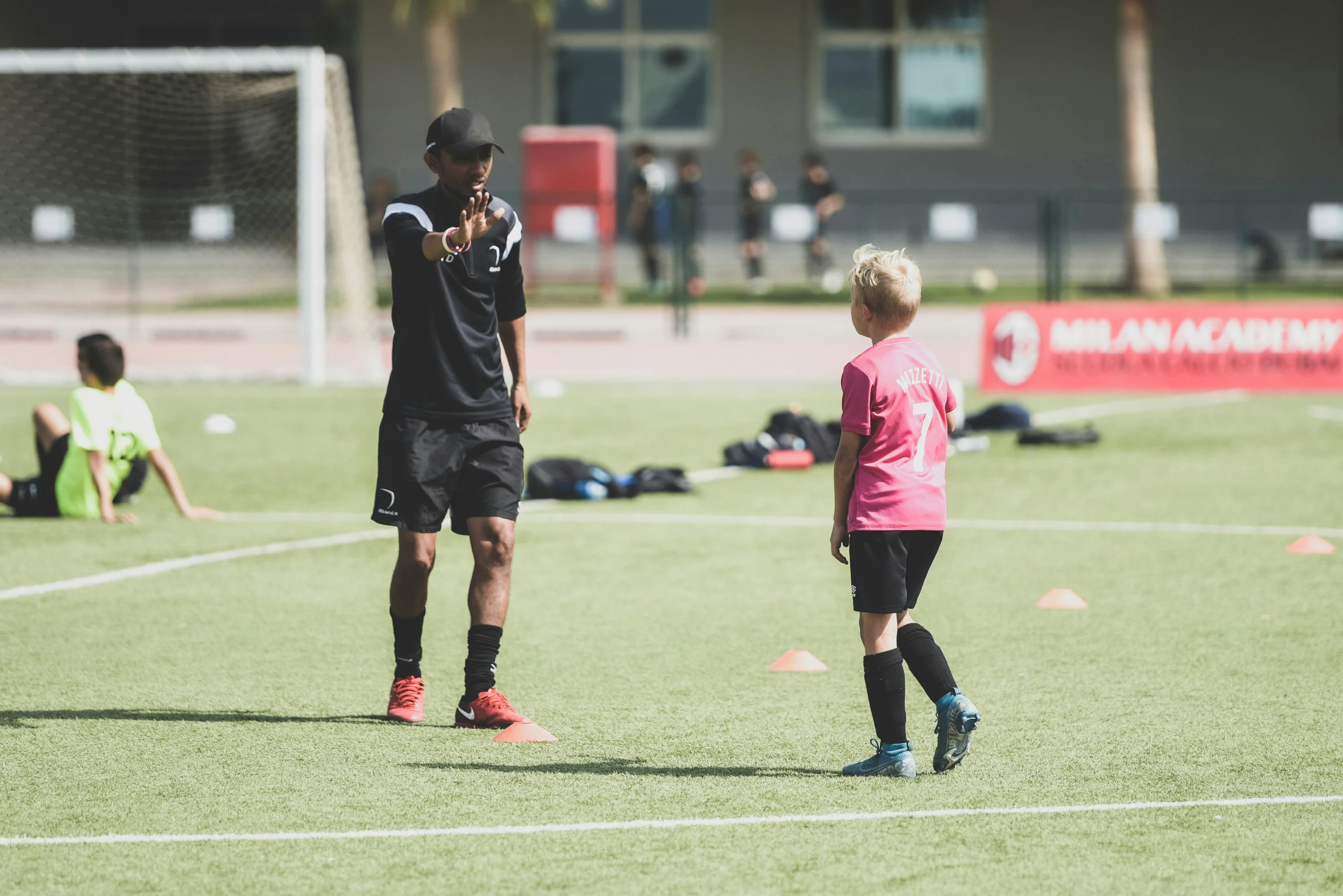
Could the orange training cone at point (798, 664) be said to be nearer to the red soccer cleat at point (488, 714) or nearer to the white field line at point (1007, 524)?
the red soccer cleat at point (488, 714)

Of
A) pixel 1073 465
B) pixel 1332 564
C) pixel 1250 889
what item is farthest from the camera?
pixel 1073 465

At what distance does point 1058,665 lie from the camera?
22.5 feet

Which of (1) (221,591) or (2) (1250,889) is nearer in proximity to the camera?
(2) (1250,889)

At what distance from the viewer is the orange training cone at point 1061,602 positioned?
7992 millimetres

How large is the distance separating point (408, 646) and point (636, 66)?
27002 mm

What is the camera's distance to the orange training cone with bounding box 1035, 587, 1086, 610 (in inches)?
315

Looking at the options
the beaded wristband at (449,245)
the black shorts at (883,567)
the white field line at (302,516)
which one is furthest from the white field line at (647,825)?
the white field line at (302,516)

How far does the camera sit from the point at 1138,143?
27.5 meters

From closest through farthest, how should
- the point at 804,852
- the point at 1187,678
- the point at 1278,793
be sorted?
1. the point at 804,852
2. the point at 1278,793
3. the point at 1187,678

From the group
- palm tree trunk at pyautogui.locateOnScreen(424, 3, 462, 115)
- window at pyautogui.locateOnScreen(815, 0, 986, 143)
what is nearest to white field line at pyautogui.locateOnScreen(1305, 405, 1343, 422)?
palm tree trunk at pyautogui.locateOnScreen(424, 3, 462, 115)

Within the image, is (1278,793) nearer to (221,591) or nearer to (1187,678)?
(1187,678)

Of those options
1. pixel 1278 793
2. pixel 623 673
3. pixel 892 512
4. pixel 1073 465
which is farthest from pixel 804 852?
pixel 1073 465

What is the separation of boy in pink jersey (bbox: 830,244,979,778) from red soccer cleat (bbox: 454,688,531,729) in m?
1.21

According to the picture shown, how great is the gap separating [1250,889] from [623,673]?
2904 millimetres
